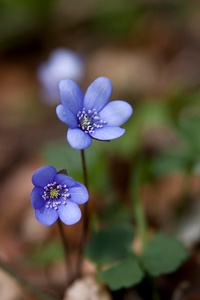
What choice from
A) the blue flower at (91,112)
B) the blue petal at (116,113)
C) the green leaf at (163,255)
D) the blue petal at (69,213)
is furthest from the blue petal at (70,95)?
the green leaf at (163,255)

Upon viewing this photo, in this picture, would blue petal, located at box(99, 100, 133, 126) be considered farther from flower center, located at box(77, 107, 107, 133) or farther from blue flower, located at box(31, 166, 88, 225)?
blue flower, located at box(31, 166, 88, 225)

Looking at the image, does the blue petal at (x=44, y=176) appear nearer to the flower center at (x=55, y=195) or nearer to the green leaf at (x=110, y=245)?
the flower center at (x=55, y=195)

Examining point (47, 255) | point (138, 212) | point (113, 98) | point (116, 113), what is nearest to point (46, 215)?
point (116, 113)

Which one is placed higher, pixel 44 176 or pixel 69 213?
pixel 44 176

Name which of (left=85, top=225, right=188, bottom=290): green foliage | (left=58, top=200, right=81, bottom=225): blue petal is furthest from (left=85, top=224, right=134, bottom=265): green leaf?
(left=58, top=200, right=81, bottom=225): blue petal

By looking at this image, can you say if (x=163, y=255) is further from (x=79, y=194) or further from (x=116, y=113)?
(x=116, y=113)

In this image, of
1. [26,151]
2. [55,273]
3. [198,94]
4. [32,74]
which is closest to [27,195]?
[26,151]

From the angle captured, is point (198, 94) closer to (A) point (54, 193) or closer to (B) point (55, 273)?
(B) point (55, 273)
